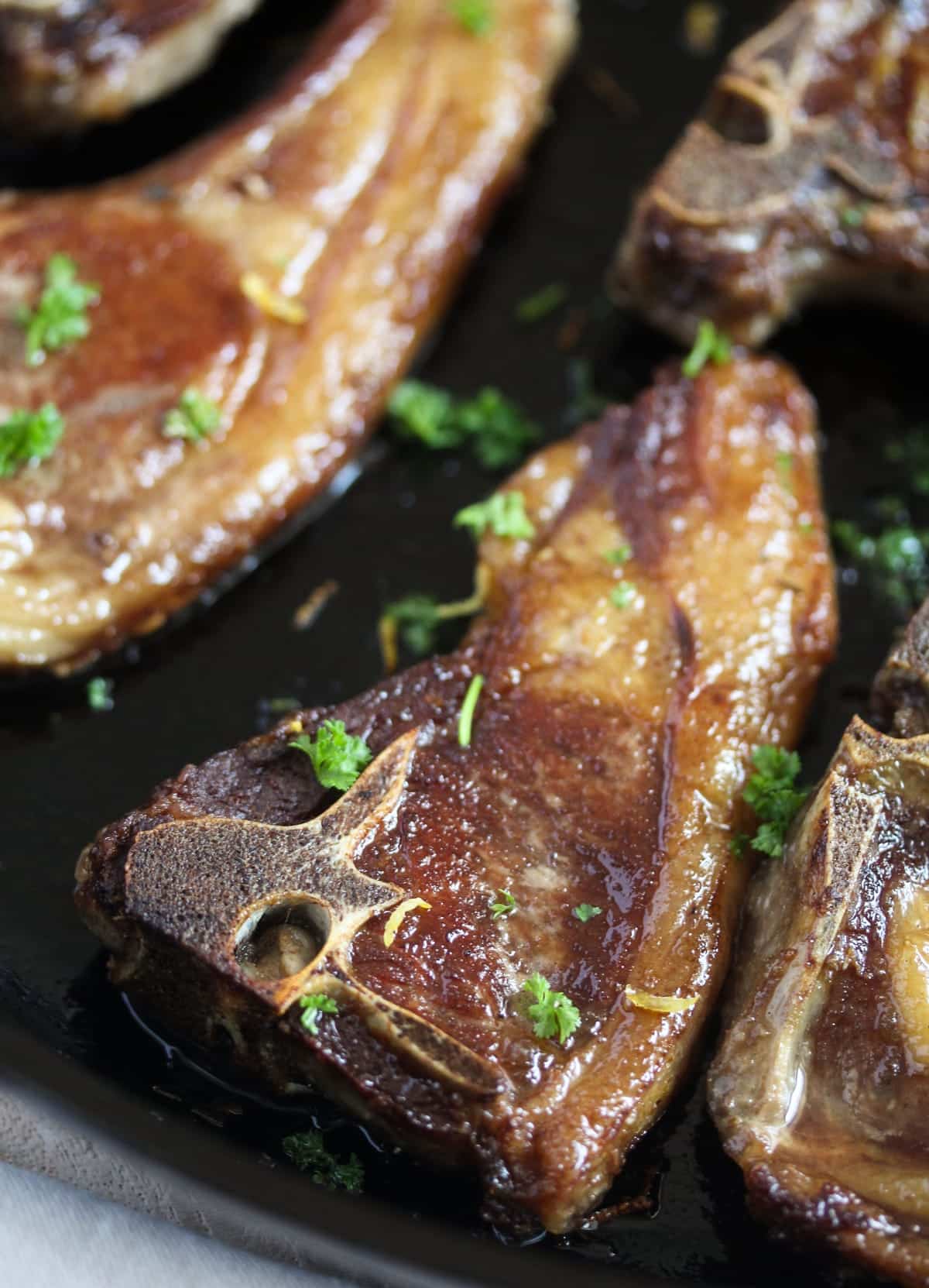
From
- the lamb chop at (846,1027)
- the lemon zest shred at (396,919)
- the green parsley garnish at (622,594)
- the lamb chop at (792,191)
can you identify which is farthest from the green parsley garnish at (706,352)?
the lemon zest shred at (396,919)

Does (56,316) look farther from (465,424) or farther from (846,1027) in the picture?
(846,1027)

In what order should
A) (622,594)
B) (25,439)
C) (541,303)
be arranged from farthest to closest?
(541,303), (25,439), (622,594)

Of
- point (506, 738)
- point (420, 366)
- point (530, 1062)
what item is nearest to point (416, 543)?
point (420, 366)

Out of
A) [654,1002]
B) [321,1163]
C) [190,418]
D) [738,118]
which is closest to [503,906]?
[654,1002]

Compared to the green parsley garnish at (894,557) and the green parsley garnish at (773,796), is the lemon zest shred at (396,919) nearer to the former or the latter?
the green parsley garnish at (773,796)

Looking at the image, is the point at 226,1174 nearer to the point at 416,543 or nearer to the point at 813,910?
the point at 813,910

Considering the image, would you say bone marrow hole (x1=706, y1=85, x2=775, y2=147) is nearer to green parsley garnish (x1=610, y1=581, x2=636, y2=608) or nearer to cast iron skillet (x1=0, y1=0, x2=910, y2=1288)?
cast iron skillet (x1=0, y1=0, x2=910, y2=1288)
